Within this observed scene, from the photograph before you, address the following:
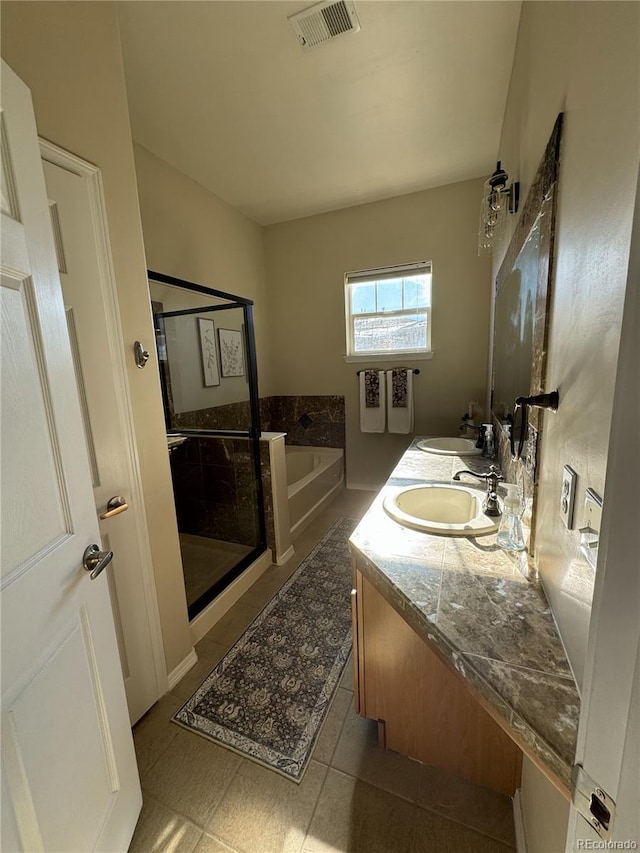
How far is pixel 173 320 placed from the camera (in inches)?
88.9

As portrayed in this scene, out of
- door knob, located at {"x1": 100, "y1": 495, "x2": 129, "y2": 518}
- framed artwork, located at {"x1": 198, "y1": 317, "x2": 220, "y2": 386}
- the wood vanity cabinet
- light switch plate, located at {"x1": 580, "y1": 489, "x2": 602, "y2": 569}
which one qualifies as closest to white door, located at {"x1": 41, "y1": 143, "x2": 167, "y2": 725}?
door knob, located at {"x1": 100, "y1": 495, "x2": 129, "y2": 518}

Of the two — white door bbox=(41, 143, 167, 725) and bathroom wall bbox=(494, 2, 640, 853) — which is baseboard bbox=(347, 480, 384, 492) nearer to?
white door bbox=(41, 143, 167, 725)

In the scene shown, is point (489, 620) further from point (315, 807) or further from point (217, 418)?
point (217, 418)

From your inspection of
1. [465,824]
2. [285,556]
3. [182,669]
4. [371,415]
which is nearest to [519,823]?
[465,824]

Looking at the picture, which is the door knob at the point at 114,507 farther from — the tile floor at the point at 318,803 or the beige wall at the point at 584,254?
the beige wall at the point at 584,254

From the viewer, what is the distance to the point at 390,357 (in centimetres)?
335

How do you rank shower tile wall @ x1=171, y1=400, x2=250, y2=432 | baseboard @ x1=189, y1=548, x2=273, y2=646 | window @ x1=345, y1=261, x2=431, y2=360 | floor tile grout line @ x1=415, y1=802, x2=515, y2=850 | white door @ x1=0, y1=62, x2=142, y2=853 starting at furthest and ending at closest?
1. window @ x1=345, y1=261, x2=431, y2=360
2. shower tile wall @ x1=171, y1=400, x2=250, y2=432
3. baseboard @ x1=189, y1=548, x2=273, y2=646
4. floor tile grout line @ x1=415, y1=802, x2=515, y2=850
5. white door @ x1=0, y1=62, x2=142, y2=853

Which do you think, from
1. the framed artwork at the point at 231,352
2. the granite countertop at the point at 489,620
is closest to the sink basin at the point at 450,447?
the granite countertop at the point at 489,620

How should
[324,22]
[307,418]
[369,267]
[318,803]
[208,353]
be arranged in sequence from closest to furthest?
1. [318,803]
2. [324,22]
3. [208,353]
4. [369,267]
5. [307,418]

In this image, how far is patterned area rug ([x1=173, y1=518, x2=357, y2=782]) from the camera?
127cm

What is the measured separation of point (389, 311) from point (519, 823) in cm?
328

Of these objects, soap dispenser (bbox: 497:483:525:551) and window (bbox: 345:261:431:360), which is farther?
window (bbox: 345:261:431:360)

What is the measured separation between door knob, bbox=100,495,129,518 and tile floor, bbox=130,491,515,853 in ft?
2.99

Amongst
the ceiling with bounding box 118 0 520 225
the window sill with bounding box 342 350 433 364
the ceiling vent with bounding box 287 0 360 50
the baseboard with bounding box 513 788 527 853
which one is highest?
the ceiling with bounding box 118 0 520 225
